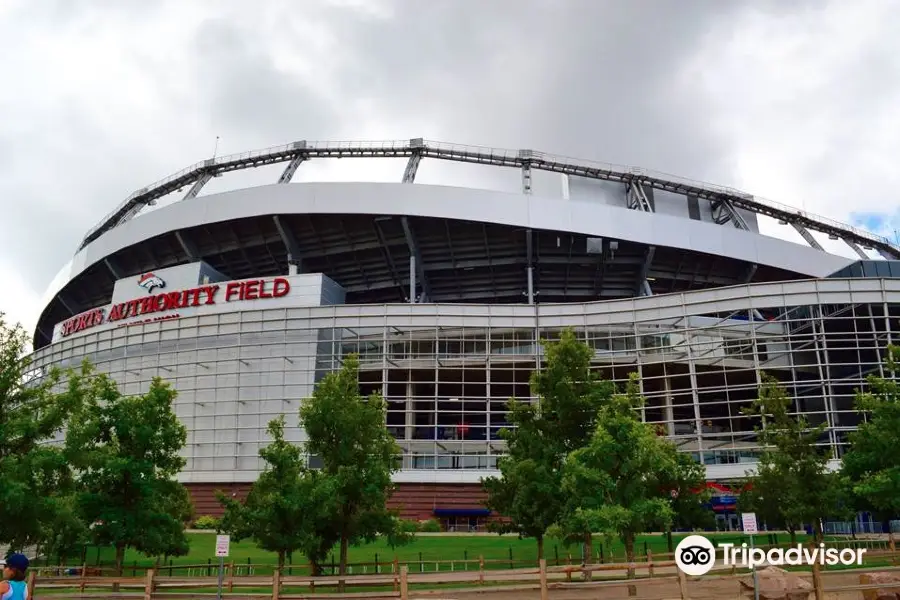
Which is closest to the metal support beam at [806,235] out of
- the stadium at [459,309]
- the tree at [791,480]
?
the stadium at [459,309]

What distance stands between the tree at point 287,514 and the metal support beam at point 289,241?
43470mm

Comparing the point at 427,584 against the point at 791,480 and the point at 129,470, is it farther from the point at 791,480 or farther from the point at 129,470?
the point at 791,480

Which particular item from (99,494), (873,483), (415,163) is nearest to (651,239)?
(415,163)

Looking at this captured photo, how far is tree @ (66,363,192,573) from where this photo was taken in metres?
25.0

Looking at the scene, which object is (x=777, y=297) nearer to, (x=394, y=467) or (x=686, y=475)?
(x=686, y=475)

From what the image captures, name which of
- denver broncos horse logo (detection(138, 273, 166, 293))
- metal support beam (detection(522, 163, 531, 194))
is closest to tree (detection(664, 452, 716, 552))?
metal support beam (detection(522, 163, 531, 194))

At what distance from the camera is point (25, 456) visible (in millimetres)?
21422

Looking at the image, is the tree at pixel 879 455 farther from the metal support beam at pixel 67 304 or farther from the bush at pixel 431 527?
the metal support beam at pixel 67 304

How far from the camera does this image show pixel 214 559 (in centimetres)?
3180

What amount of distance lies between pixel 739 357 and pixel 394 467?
3512 centimetres

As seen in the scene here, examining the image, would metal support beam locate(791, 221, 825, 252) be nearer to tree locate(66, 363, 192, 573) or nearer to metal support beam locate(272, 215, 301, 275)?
metal support beam locate(272, 215, 301, 275)

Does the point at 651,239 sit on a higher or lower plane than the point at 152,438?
higher

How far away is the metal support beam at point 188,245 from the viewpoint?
70213 mm

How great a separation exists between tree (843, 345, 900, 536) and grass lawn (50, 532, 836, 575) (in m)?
7.53
